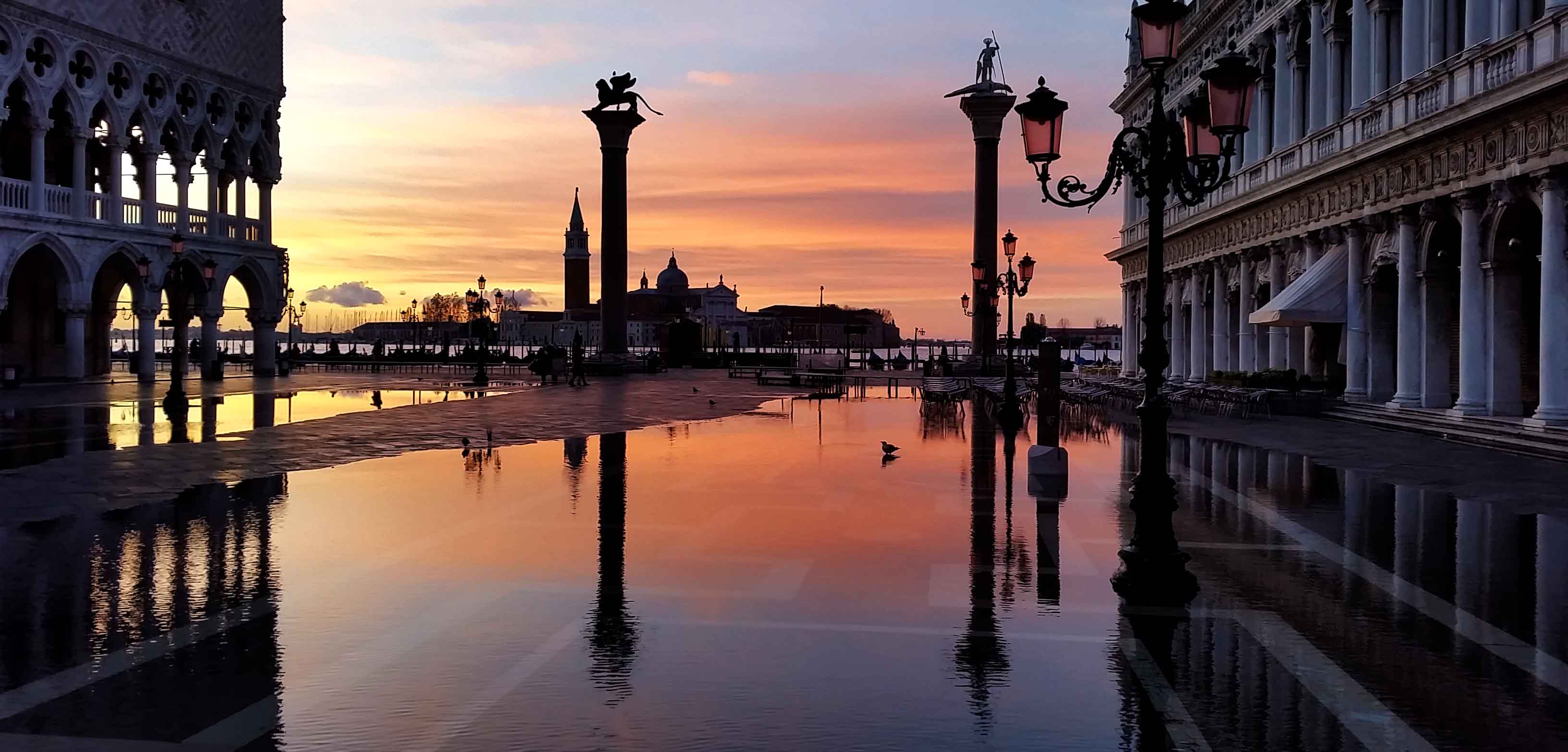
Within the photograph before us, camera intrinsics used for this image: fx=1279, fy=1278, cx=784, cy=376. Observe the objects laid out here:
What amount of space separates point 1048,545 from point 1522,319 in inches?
668

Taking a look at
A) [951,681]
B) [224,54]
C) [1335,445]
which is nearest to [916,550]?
[951,681]

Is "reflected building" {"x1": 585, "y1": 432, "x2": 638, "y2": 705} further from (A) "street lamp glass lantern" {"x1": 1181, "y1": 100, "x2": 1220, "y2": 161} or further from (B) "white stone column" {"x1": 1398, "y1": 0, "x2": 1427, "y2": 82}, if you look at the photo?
(B) "white stone column" {"x1": 1398, "y1": 0, "x2": 1427, "y2": 82}

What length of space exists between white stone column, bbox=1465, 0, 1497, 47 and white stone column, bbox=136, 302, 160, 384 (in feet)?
131

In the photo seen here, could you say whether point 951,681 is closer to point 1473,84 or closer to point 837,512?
point 837,512

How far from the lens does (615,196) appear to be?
5562 cm

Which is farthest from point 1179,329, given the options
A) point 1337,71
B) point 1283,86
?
point 1337,71

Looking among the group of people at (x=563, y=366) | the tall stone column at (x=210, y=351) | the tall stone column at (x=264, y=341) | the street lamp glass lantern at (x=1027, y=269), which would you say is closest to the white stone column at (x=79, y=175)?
the tall stone column at (x=210, y=351)

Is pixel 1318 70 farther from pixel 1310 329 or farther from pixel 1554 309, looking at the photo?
pixel 1554 309

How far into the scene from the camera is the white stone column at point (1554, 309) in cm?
1922

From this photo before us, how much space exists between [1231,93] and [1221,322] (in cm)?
3167

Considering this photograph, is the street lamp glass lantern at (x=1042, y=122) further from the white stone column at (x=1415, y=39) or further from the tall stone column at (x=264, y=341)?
the tall stone column at (x=264, y=341)

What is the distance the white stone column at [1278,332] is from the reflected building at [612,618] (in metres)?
23.9

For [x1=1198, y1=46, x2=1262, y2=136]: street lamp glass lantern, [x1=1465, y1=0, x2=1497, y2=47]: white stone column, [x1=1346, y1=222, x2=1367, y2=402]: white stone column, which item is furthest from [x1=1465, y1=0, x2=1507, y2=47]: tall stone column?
[x1=1198, y1=46, x2=1262, y2=136]: street lamp glass lantern

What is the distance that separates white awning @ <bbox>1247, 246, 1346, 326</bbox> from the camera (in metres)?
28.0
